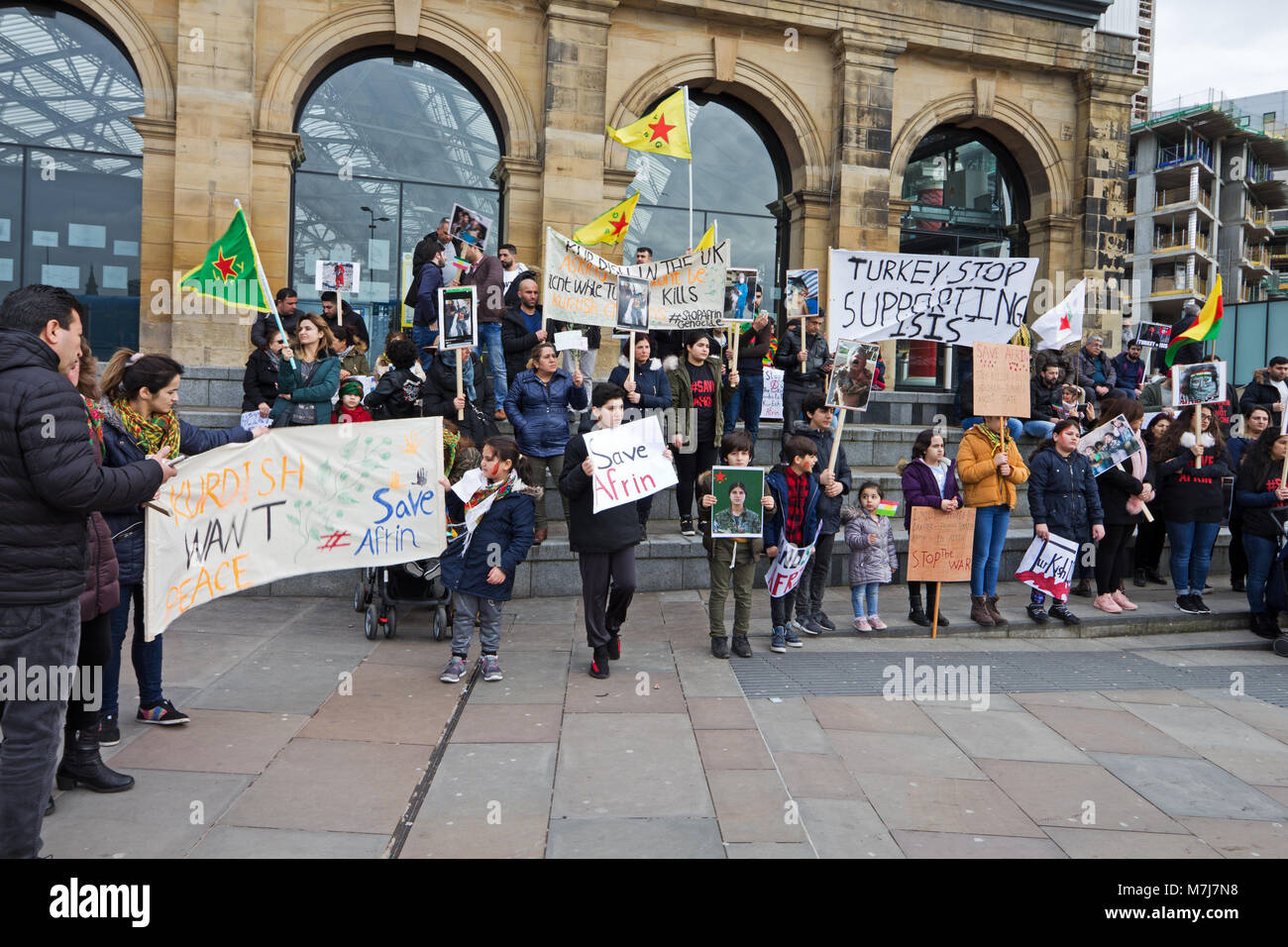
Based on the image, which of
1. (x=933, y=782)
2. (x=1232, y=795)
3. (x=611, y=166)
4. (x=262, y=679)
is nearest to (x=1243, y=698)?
(x=1232, y=795)

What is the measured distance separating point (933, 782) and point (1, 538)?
14.5 feet

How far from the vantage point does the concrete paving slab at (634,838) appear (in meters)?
3.98

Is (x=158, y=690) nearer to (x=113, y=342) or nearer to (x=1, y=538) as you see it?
(x=1, y=538)

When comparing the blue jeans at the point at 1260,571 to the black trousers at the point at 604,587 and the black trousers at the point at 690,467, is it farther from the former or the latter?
the black trousers at the point at 604,587

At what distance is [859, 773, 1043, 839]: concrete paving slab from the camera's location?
439 cm

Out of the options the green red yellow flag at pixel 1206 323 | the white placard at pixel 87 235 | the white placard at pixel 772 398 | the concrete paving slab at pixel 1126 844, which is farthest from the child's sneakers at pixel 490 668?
the white placard at pixel 87 235

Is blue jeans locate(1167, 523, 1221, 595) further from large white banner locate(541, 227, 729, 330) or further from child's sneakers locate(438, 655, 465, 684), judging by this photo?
child's sneakers locate(438, 655, 465, 684)

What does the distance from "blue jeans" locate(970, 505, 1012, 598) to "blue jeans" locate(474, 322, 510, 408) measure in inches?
198

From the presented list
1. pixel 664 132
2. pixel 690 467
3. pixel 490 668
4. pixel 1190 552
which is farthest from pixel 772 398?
pixel 490 668

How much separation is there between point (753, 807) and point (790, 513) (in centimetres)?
355

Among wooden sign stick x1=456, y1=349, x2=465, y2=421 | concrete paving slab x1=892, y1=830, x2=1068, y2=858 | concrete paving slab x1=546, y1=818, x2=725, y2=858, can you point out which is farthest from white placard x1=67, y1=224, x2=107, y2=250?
concrete paving slab x1=892, y1=830, x2=1068, y2=858

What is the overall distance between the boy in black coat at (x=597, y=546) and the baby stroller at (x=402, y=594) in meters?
1.51

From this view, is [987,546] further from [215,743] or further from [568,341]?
[215,743]

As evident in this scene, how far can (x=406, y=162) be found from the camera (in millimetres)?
15727
